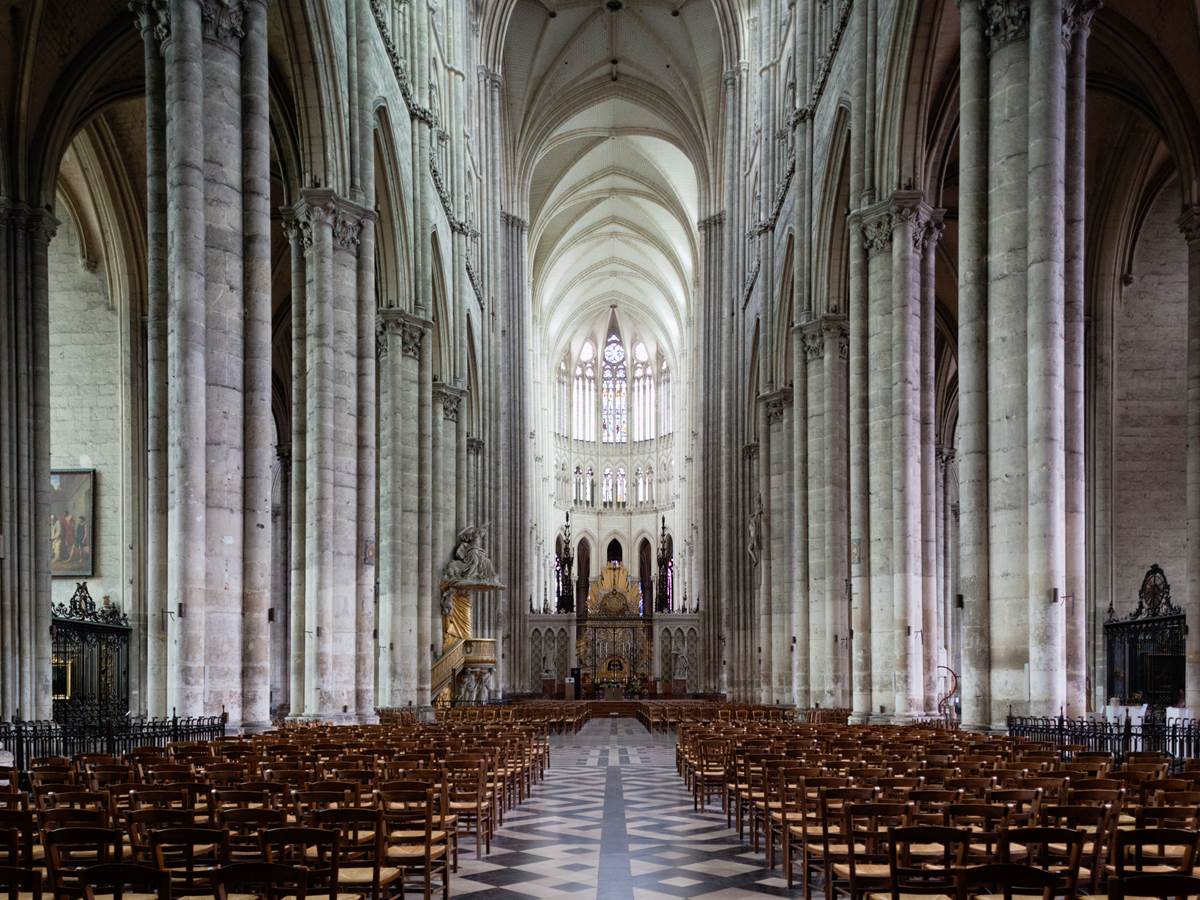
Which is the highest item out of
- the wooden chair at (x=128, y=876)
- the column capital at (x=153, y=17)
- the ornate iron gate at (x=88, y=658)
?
the column capital at (x=153, y=17)

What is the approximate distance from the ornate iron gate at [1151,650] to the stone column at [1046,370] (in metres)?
10.6

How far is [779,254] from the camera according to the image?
125 feet

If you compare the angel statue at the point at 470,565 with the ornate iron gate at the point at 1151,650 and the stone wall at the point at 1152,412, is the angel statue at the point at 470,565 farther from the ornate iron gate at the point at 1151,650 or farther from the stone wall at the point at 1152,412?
the stone wall at the point at 1152,412

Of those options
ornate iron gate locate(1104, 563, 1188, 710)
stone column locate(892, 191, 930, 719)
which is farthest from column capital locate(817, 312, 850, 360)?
ornate iron gate locate(1104, 563, 1188, 710)

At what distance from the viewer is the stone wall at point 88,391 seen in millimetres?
32406

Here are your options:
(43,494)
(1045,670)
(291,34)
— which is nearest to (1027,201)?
(1045,670)

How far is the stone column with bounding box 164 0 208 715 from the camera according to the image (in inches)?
615

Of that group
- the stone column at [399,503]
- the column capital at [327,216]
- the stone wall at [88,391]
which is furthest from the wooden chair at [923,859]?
the stone wall at [88,391]

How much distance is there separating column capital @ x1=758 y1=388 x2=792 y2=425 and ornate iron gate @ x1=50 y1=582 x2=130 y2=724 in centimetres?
2115

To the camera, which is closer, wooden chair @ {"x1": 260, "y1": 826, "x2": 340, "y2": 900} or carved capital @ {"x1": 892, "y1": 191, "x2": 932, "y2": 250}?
wooden chair @ {"x1": 260, "y1": 826, "x2": 340, "y2": 900}

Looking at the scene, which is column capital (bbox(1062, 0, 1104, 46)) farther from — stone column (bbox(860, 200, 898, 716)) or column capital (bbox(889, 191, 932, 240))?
stone column (bbox(860, 200, 898, 716))

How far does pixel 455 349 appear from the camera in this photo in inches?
1542

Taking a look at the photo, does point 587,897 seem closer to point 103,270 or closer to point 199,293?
point 199,293

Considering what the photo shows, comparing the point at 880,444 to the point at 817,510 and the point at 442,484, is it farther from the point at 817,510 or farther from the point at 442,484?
the point at 442,484
